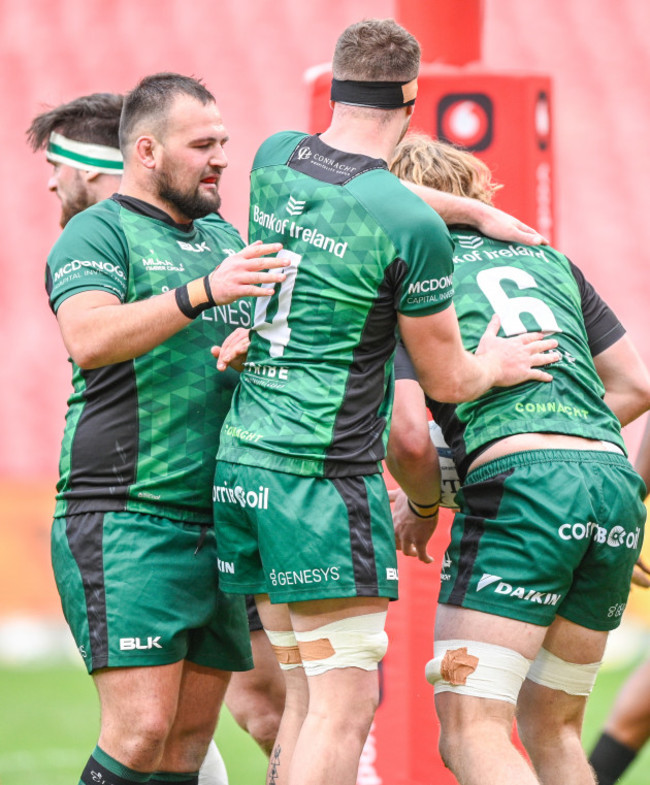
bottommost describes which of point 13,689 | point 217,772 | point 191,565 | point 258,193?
point 13,689

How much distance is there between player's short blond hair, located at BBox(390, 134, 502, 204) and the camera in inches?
116

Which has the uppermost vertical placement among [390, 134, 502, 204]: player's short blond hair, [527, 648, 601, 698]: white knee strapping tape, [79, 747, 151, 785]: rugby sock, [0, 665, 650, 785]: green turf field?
[390, 134, 502, 204]: player's short blond hair

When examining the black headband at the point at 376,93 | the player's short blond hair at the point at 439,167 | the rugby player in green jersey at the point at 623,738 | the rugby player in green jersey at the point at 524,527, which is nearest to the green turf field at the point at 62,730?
the rugby player in green jersey at the point at 623,738

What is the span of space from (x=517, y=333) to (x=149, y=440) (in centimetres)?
93

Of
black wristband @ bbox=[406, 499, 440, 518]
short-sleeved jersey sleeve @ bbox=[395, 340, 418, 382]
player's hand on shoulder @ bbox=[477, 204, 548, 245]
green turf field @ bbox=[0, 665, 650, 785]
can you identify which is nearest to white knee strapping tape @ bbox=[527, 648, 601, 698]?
black wristband @ bbox=[406, 499, 440, 518]

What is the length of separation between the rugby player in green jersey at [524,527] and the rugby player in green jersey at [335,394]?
0.21 meters

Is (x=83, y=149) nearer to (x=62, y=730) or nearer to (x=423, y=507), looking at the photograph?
(x=423, y=507)

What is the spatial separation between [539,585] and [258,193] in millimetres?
1104

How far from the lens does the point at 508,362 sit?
261 centimetres

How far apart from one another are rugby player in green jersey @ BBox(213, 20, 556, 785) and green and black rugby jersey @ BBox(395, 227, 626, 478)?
16cm

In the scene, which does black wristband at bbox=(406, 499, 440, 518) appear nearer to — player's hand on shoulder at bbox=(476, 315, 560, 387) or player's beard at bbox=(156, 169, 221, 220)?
player's hand on shoulder at bbox=(476, 315, 560, 387)

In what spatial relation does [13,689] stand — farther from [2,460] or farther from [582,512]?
[582,512]

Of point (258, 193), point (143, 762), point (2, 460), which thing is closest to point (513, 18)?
point (2, 460)

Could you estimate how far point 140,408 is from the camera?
2.76m
